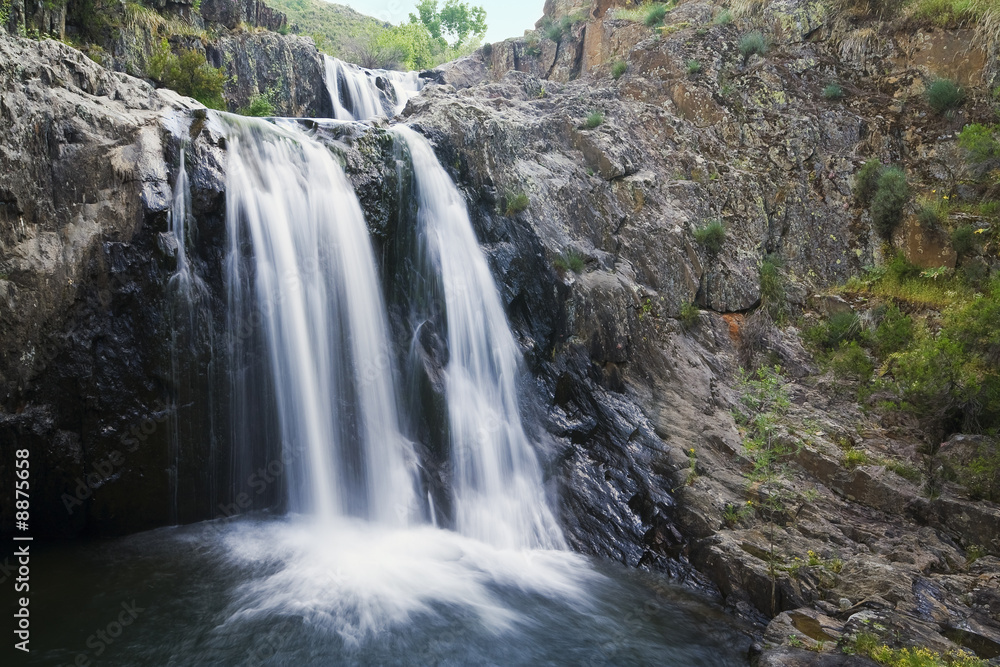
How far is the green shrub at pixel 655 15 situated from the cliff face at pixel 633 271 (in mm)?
309

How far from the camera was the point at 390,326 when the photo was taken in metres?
9.74

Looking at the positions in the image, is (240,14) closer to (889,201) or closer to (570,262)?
(570,262)

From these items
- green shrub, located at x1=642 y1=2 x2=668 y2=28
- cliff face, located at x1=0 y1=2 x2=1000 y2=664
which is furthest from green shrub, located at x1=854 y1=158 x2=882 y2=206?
green shrub, located at x1=642 y1=2 x2=668 y2=28

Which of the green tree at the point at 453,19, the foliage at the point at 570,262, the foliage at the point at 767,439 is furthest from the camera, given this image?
the green tree at the point at 453,19

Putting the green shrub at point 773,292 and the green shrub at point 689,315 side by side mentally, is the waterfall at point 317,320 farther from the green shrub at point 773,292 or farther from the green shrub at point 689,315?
the green shrub at point 773,292

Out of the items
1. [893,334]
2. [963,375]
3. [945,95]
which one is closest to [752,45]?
[945,95]

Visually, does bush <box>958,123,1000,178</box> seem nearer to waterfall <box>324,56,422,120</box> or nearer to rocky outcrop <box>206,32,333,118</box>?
waterfall <box>324,56,422,120</box>

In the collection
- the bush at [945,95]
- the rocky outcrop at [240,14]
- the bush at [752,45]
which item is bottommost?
the bush at [945,95]

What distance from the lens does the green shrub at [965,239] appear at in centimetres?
1116

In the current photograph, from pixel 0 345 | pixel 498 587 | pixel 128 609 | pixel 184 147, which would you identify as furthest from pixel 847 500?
pixel 0 345

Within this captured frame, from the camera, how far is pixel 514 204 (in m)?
11.7

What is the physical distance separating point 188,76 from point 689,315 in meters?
11.5

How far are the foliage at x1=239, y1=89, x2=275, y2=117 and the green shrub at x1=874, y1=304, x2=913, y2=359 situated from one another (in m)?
15.1

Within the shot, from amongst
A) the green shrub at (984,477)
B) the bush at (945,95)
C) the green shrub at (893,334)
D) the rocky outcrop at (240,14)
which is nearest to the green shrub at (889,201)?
the bush at (945,95)
